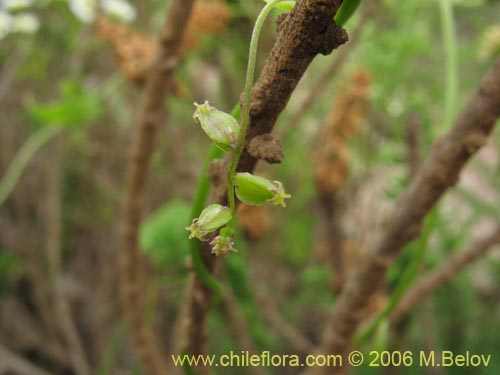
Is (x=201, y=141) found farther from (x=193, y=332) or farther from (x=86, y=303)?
(x=193, y=332)

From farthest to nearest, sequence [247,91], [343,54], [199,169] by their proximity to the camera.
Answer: [199,169] < [343,54] < [247,91]

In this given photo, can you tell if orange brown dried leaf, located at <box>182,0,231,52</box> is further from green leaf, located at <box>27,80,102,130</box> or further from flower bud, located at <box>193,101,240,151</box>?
flower bud, located at <box>193,101,240,151</box>

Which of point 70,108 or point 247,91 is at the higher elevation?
point 70,108

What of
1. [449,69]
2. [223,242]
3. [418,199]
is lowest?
[223,242]

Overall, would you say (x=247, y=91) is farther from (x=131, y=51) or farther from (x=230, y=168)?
(x=131, y=51)

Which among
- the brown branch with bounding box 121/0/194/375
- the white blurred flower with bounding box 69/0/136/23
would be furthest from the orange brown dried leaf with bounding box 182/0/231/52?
the brown branch with bounding box 121/0/194/375

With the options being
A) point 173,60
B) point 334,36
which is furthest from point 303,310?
point 334,36

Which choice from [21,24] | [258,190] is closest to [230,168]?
[258,190]
